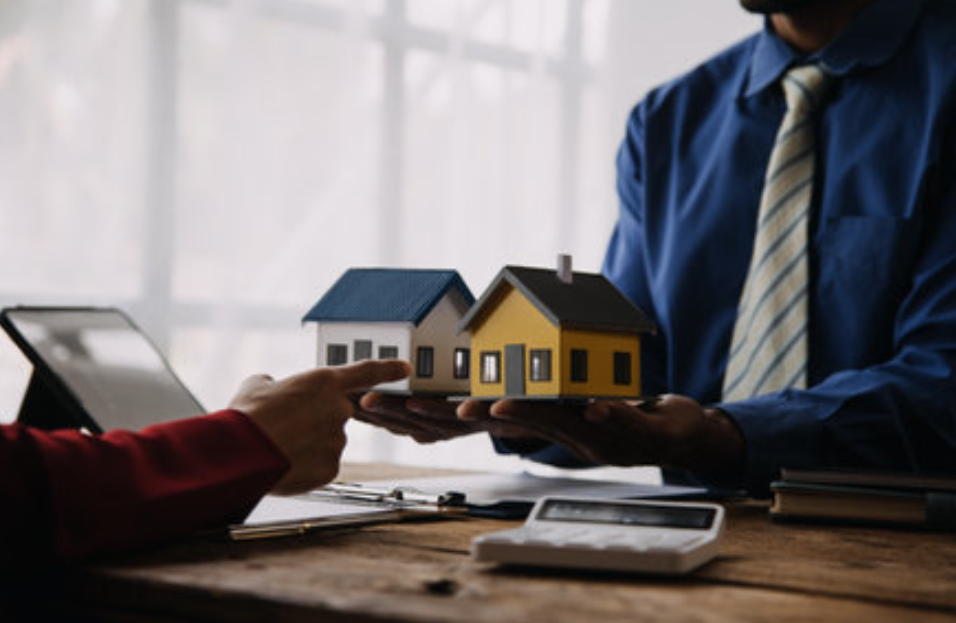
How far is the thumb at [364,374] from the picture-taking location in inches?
45.4

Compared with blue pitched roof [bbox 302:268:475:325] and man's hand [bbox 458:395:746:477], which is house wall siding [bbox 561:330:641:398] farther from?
blue pitched roof [bbox 302:268:475:325]

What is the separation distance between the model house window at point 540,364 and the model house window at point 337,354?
26 cm

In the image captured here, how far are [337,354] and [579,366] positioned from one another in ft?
1.07

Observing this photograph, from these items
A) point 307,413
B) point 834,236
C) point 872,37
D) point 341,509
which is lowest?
point 341,509

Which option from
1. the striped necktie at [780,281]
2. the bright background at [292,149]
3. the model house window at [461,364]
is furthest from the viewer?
the bright background at [292,149]

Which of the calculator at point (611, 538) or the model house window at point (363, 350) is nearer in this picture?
the calculator at point (611, 538)

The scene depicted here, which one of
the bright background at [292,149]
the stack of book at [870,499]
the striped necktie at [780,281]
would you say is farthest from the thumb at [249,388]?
the bright background at [292,149]

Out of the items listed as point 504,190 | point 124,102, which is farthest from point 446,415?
point 504,190

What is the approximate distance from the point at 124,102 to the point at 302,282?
2.55 feet

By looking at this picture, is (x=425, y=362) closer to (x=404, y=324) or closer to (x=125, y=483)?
(x=404, y=324)

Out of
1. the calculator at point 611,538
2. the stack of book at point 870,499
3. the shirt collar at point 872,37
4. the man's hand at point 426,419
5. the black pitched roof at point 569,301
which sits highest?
the shirt collar at point 872,37

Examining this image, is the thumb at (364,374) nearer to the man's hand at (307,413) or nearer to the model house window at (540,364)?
the man's hand at (307,413)

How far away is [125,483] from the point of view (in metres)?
0.90

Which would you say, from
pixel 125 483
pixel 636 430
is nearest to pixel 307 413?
pixel 125 483
